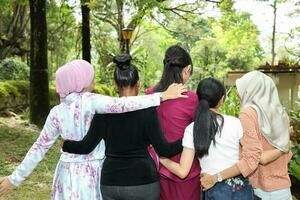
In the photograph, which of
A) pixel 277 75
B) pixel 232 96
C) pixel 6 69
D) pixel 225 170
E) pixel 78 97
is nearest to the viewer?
pixel 225 170

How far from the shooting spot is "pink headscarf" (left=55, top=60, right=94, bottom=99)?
3260 mm

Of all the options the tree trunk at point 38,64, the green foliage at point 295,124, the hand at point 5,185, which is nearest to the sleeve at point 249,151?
the hand at point 5,185

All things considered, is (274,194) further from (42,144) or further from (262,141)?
(42,144)

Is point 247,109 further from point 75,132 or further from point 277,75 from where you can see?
point 277,75

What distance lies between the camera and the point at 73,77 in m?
3.27

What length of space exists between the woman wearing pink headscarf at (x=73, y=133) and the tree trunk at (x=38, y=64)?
8.43 meters

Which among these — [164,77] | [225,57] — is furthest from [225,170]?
[225,57]

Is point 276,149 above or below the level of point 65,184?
above

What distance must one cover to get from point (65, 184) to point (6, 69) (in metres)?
14.8

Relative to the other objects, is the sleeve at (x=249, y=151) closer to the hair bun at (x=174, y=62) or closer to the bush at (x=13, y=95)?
the hair bun at (x=174, y=62)

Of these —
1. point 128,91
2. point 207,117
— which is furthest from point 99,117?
point 207,117

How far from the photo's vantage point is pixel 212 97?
317cm

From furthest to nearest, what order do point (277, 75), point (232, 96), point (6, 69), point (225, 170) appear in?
point (6, 69) → point (277, 75) → point (232, 96) → point (225, 170)

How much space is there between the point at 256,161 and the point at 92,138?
106 cm
